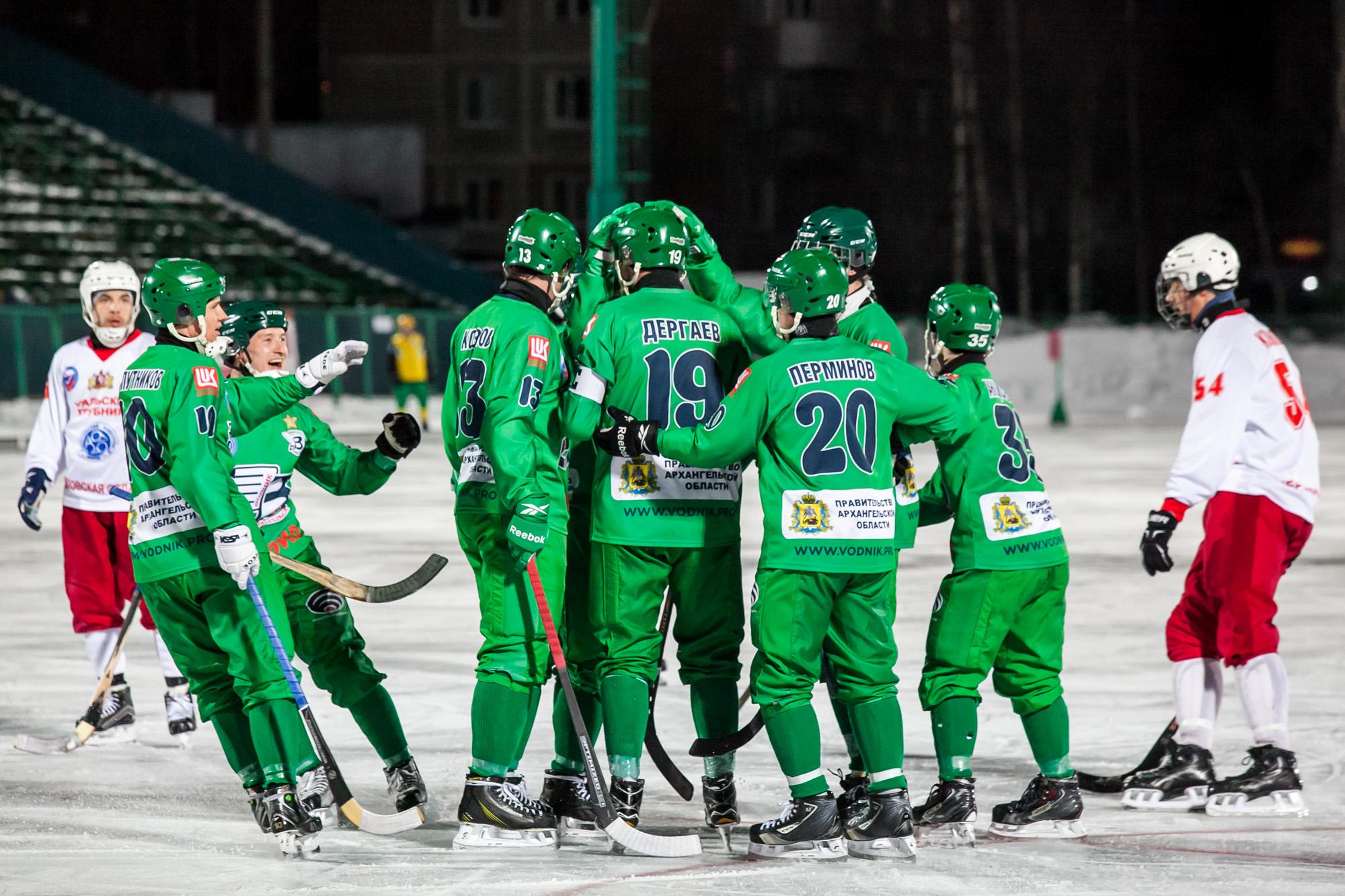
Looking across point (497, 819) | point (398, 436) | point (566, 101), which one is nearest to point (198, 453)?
point (398, 436)

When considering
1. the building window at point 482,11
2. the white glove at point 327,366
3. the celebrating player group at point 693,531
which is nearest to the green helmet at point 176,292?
the celebrating player group at point 693,531

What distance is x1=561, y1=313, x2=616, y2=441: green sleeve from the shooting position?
18.5 feet

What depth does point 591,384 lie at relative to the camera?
5.69m

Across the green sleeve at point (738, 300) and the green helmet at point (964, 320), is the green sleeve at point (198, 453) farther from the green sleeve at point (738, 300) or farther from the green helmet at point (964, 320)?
the green helmet at point (964, 320)

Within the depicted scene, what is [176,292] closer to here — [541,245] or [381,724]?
[541,245]

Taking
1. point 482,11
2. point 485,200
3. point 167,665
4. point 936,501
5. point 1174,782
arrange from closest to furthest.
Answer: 1. point 936,501
2. point 1174,782
3. point 167,665
4. point 485,200
5. point 482,11

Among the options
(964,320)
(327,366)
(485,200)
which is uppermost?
(485,200)

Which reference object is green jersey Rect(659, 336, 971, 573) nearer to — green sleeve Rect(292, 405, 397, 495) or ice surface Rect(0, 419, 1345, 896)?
ice surface Rect(0, 419, 1345, 896)

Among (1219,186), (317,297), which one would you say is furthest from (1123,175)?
(317,297)

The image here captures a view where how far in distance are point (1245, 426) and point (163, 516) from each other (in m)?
3.53

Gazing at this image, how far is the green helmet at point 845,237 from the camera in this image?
612 cm

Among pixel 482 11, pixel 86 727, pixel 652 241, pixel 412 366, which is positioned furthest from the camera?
pixel 482 11

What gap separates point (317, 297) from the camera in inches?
1484

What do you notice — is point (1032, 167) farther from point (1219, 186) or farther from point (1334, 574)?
point (1334, 574)
